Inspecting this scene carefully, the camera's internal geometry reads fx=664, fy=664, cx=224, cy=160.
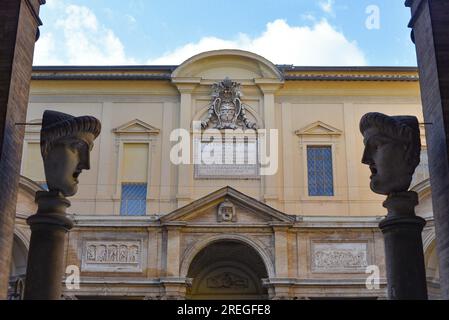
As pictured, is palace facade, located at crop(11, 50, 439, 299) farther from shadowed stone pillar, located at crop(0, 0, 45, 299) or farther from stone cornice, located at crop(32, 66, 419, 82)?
shadowed stone pillar, located at crop(0, 0, 45, 299)

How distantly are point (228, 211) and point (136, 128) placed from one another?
241 inches

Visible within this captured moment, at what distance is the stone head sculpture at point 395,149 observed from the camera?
10.6 meters

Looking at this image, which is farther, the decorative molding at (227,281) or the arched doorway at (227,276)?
the decorative molding at (227,281)

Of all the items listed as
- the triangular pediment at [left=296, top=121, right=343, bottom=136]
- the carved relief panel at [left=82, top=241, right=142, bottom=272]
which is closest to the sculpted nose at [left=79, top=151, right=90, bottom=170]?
the carved relief panel at [left=82, top=241, right=142, bottom=272]

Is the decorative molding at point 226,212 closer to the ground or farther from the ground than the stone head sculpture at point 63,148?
farther from the ground

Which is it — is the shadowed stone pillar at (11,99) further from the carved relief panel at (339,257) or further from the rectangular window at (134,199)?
the rectangular window at (134,199)

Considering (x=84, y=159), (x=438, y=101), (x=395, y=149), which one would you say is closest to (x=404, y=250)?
(x=395, y=149)

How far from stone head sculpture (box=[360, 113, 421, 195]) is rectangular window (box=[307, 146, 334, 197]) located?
1601 cm

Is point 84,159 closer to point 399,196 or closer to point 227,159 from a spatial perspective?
point 399,196

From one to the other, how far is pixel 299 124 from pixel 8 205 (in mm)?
18656

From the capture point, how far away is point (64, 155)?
35.9 feet

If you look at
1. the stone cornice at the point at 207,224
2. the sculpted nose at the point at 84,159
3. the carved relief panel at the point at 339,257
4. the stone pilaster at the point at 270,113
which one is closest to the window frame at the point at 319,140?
the stone pilaster at the point at 270,113

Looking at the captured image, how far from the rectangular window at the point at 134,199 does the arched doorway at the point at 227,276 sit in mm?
3149

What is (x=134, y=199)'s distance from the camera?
2667cm
